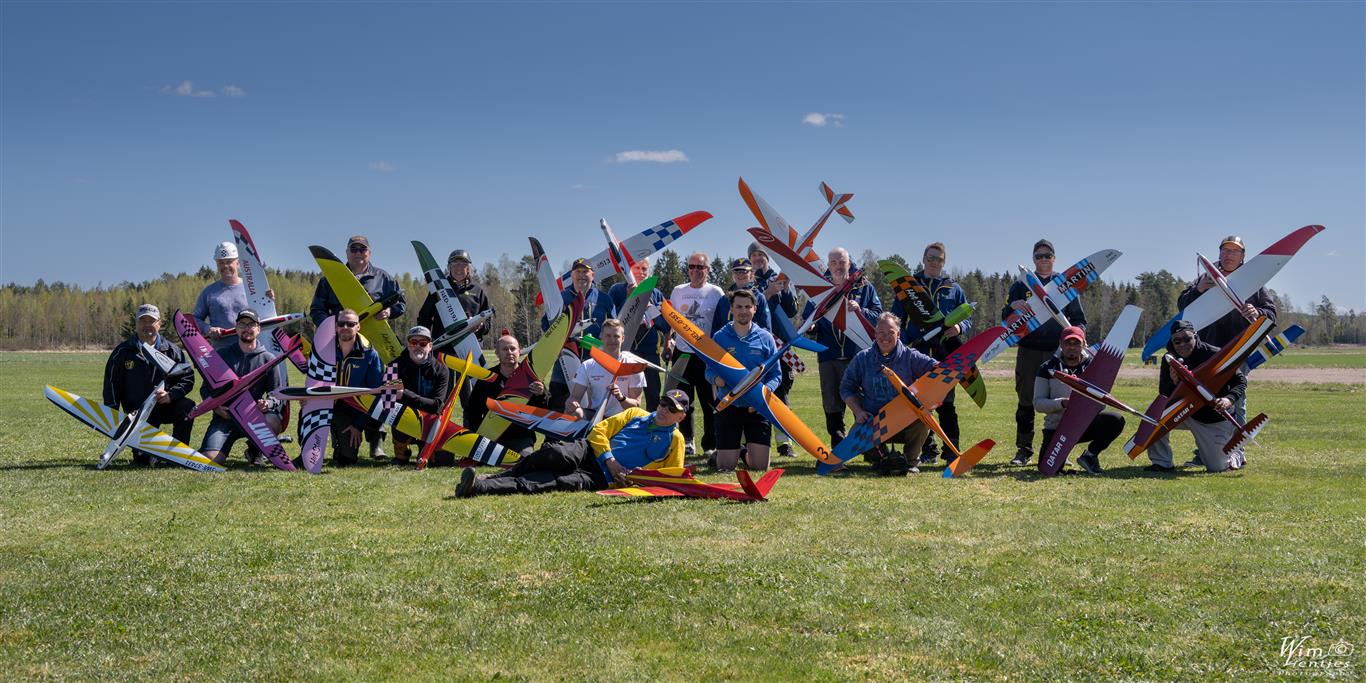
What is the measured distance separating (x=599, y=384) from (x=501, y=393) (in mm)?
1010

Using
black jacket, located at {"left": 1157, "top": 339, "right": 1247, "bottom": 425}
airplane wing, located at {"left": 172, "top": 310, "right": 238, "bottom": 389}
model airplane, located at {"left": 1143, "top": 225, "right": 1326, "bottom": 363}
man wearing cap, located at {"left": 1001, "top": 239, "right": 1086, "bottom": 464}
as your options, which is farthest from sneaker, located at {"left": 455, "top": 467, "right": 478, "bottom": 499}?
model airplane, located at {"left": 1143, "top": 225, "right": 1326, "bottom": 363}

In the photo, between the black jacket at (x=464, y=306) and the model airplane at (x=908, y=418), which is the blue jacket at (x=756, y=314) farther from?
the black jacket at (x=464, y=306)

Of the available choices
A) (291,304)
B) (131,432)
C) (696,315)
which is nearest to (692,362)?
(696,315)

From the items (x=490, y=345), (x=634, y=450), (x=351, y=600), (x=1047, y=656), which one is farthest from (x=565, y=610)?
(x=490, y=345)

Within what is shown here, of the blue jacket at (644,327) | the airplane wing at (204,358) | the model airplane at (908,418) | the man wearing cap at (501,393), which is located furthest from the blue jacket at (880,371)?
the airplane wing at (204,358)

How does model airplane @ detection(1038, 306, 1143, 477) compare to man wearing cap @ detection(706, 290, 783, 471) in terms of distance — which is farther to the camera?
man wearing cap @ detection(706, 290, 783, 471)

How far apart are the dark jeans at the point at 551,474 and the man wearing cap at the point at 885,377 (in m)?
2.44

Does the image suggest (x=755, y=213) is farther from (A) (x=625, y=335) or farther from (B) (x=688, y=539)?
(B) (x=688, y=539)

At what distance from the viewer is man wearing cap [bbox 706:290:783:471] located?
A: 852 cm

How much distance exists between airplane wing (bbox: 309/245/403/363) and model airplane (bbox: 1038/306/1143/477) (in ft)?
20.0

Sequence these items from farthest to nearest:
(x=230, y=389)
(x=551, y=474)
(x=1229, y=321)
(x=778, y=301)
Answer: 1. (x=778, y=301)
2. (x=1229, y=321)
3. (x=230, y=389)
4. (x=551, y=474)

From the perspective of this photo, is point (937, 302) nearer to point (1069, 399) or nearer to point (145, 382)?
point (1069, 399)

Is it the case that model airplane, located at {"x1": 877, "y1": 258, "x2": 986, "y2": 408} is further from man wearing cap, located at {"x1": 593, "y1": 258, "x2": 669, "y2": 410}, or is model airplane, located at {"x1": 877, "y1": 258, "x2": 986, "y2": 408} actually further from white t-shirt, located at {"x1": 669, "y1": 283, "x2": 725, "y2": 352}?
man wearing cap, located at {"x1": 593, "y1": 258, "x2": 669, "y2": 410}

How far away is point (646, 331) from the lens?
9844 mm
